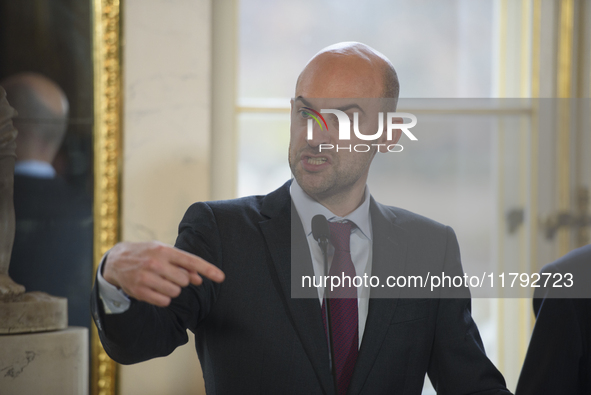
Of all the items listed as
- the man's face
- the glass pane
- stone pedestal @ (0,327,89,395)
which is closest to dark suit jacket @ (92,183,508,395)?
the man's face

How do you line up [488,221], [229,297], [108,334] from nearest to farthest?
[108,334]
[229,297]
[488,221]

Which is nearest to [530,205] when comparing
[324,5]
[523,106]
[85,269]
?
[523,106]

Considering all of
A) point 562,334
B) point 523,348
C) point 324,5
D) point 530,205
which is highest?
point 324,5

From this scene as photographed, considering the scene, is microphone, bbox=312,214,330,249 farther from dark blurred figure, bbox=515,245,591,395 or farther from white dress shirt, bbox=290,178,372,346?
dark blurred figure, bbox=515,245,591,395

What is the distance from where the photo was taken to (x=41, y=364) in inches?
74.4

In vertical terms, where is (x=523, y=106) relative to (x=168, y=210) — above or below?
above

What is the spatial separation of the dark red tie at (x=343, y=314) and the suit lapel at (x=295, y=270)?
0.16 ft

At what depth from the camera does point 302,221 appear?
4.81 feet

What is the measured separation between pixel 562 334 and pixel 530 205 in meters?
1.47

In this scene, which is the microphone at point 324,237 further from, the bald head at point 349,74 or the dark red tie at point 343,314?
the bald head at point 349,74

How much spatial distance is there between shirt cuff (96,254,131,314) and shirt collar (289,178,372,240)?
55 centimetres

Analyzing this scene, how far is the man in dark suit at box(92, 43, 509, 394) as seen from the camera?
1.32m

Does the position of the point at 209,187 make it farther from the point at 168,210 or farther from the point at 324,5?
the point at 324,5

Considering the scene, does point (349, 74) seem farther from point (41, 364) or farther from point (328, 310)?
point (41, 364)
